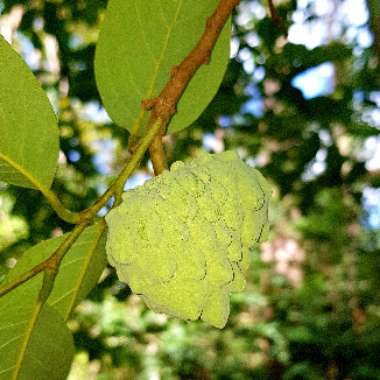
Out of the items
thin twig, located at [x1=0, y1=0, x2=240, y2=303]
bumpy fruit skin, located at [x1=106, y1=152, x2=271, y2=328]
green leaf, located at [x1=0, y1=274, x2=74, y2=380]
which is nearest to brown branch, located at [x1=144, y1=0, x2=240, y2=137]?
thin twig, located at [x1=0, y1=0, x2=240, y2=303]

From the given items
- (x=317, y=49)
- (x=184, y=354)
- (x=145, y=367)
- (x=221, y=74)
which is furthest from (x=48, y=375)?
(x=145, y=367)

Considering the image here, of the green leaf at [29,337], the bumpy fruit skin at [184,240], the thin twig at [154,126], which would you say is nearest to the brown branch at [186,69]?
the thin twig at [154,126]

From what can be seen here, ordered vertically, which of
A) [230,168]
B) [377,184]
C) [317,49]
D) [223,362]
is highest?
[230,168]

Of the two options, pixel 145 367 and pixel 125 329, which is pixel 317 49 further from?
pixel 145 367

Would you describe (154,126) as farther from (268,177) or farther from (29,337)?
(268,177)

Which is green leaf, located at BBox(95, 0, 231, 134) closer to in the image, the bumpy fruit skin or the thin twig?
the thin twig

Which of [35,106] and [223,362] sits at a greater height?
[35,106]

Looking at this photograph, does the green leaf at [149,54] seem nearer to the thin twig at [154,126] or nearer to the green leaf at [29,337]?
the thin twig at [154,126]
